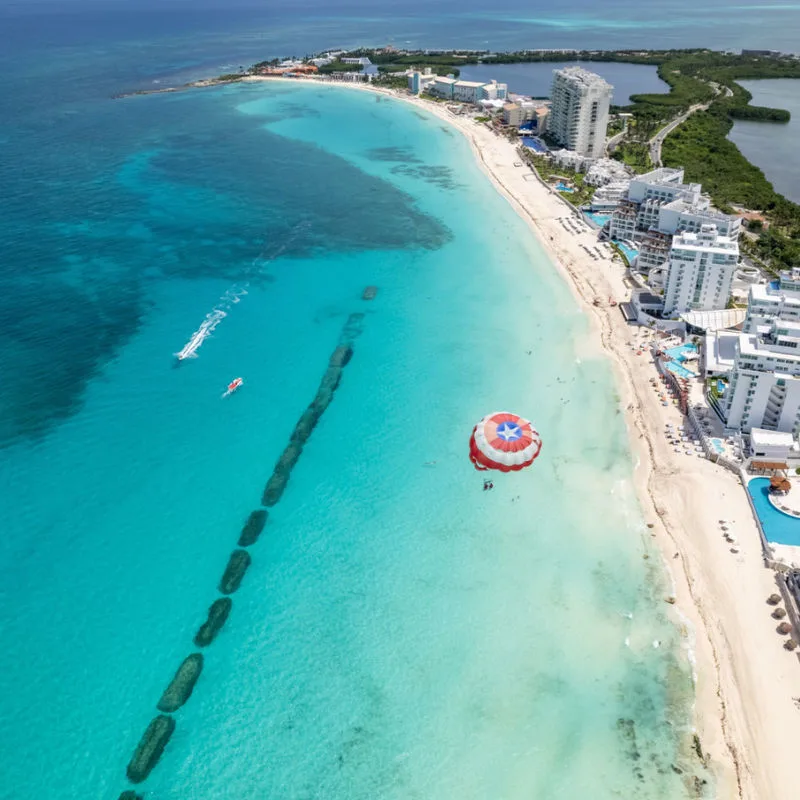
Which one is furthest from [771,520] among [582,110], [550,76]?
[550,76]

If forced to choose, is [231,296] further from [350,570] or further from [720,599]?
[720,599]

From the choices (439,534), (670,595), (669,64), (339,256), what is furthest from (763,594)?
(669,64)

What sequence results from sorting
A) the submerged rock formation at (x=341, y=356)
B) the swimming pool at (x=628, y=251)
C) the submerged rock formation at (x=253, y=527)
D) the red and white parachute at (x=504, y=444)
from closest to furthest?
1. the submerged rock formation at (x=253, y=527)
2. the red and white parachute at (x=504, y=444)
3. the submerged rock formation at (x=341, y=356)
4. the swimming pool at (x=628, y=251)

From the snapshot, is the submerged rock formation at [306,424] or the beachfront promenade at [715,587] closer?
the beachfront promenade at [715,587]

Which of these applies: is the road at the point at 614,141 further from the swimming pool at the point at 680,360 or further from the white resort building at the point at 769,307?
the white resort building at the point at 769,307

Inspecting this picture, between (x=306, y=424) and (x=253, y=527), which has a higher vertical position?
(x=306, y=424)

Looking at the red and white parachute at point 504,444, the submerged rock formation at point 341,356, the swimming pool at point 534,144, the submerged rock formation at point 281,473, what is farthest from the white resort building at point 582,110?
the submerged rock formation at point 281,473

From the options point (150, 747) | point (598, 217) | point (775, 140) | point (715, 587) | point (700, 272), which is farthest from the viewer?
point (775, 140)

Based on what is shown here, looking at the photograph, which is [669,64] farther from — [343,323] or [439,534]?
[439,534]
